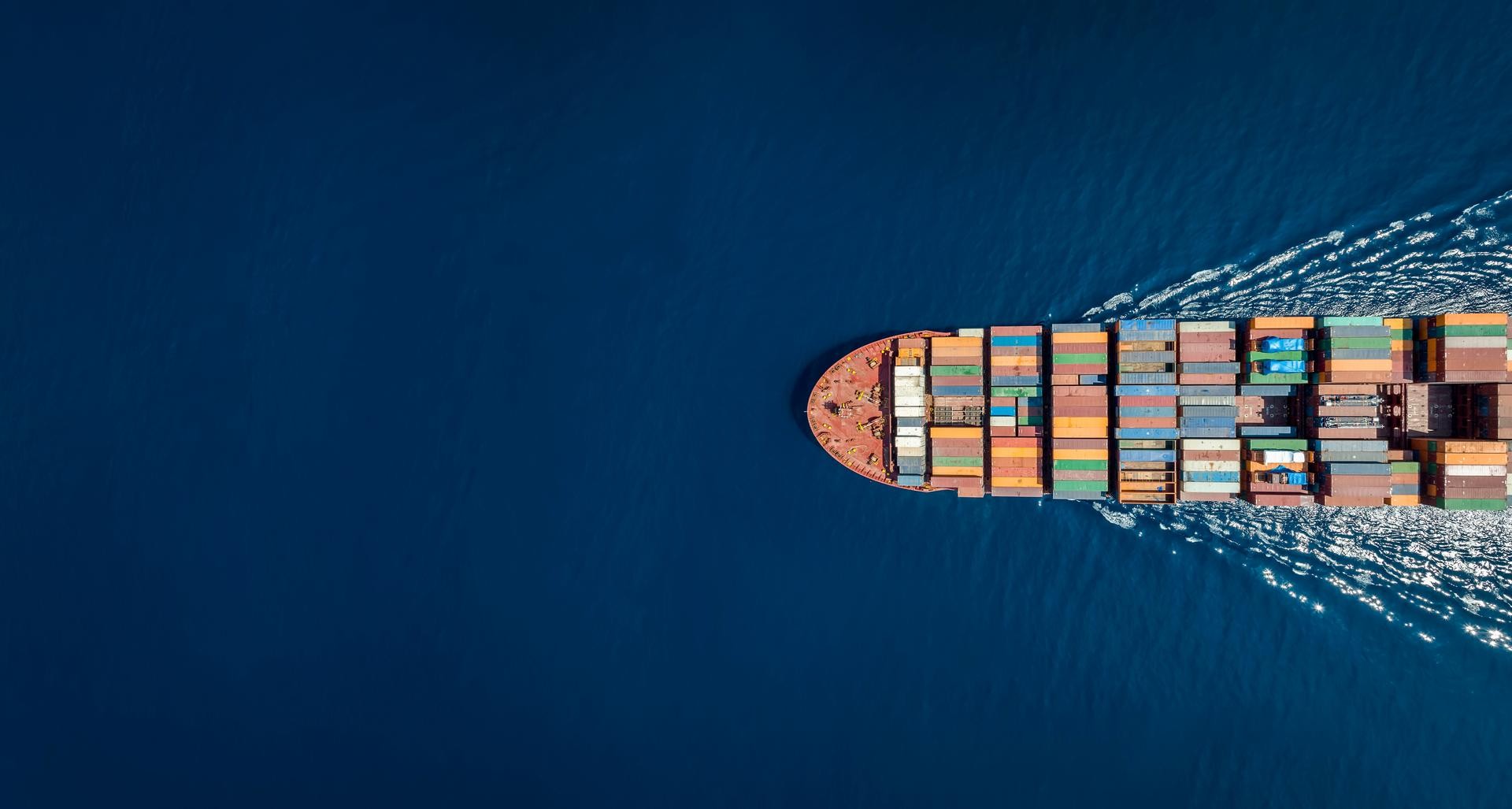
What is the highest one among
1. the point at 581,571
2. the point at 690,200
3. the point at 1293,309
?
the point at 690,200

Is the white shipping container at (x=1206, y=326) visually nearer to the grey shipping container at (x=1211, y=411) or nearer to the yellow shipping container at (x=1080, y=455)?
the grey shipping container at (x=1211, y=411)

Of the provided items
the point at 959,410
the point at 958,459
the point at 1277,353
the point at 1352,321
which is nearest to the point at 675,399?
the point at 959,410

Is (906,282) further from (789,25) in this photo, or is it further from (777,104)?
(789,25)

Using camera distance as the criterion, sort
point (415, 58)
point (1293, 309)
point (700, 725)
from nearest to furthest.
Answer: point (1293, 309)
point (700, 725)
point (415, 58)

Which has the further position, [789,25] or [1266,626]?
[789,25]

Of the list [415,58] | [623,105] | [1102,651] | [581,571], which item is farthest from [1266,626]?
[415,58]

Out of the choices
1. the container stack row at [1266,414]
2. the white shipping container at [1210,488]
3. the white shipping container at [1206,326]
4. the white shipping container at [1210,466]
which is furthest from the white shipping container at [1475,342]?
the white shipping container at [1210,488]

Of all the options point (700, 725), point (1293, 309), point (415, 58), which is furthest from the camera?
point (415, 58)
